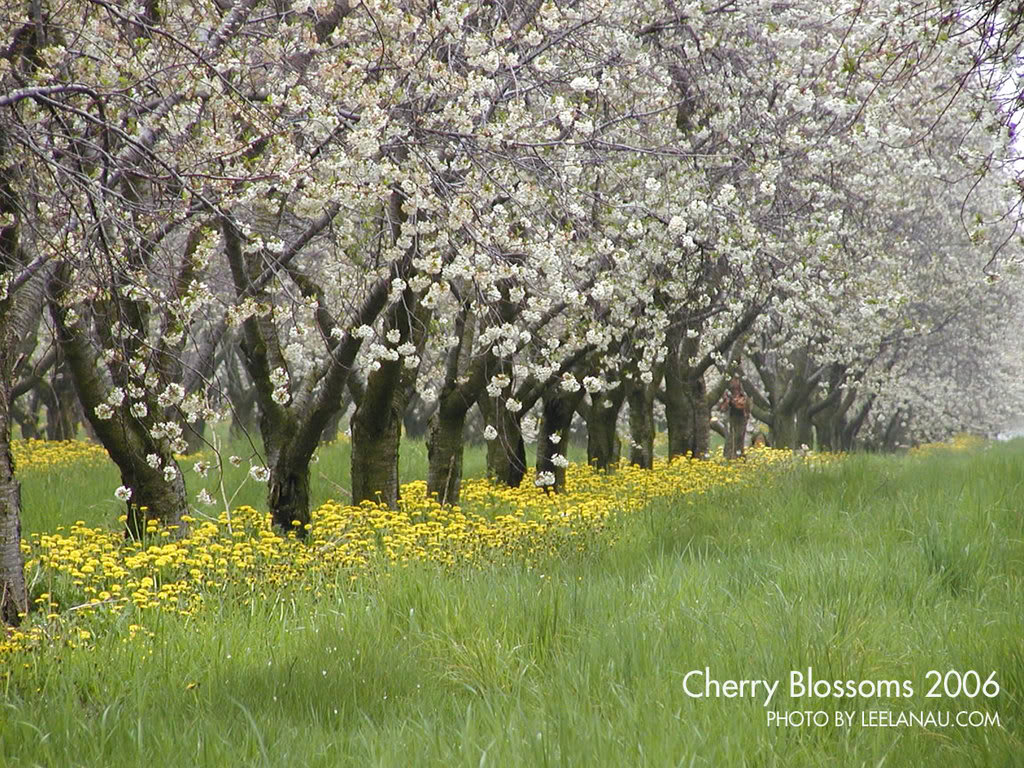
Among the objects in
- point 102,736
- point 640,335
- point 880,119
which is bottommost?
point 102,736

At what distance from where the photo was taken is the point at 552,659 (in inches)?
184

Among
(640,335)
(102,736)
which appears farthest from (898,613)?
(640,335)

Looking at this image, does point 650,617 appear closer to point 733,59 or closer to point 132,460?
point 132,460

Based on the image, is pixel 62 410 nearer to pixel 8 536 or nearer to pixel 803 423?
pixel 803 423

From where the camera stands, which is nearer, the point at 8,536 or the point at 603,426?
the point at 8,536

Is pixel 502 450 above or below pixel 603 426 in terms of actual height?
below

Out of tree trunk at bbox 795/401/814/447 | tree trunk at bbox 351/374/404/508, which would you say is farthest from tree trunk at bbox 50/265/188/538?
tree trunk at bbox 795/401/814/447

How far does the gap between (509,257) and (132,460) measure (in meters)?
3.50

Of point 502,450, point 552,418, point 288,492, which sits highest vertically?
point 552,418

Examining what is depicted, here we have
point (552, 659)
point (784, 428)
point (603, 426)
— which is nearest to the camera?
point (552, 659)

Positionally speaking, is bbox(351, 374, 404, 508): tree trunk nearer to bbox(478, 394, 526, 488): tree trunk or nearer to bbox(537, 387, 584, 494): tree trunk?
bbox(478, 394, 526, 488): tree trunk

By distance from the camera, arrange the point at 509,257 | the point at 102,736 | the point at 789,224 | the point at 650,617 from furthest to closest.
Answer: the point at 789,224, the point at 509,257, the point at 650,617, the point at 102,736

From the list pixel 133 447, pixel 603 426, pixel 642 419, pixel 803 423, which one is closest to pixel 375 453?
pixel 133 447

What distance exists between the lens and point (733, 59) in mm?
10750
